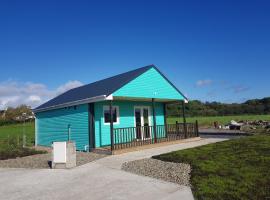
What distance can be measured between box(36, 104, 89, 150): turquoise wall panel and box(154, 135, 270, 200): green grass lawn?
6.14 m

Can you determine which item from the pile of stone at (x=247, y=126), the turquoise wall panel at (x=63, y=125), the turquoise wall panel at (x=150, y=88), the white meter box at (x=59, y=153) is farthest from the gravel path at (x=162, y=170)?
the pile of stone at (x=247, y=126)

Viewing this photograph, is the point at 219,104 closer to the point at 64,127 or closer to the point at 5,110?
the point at 5,110

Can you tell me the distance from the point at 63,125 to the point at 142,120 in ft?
16.0

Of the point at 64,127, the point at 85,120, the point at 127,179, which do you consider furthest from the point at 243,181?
the point at 64,127

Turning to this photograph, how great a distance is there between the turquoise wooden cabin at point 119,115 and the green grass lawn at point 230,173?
5.04 m

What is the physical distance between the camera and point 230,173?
7.58 meters

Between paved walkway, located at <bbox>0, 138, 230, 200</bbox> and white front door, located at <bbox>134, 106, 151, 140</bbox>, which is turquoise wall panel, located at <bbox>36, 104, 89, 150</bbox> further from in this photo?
paved walkway, located at <bbox>0, 138, 230, 200</bbox>

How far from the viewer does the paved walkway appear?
6.50 m

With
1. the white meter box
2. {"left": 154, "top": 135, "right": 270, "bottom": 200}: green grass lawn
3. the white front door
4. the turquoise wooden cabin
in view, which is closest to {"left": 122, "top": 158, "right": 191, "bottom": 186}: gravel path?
{"left": 154, "top": 135, "right": 270, "bottom": 200}: green grass lawn

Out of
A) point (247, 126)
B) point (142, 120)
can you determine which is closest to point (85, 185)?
point (142, 120)

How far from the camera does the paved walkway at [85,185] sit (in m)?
6.50

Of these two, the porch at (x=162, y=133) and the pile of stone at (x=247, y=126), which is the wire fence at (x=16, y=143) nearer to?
the porch at (x=162, y=133)

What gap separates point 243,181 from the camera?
674 centimetres

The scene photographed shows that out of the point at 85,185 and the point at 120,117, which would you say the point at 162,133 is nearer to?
the point at 120,117
